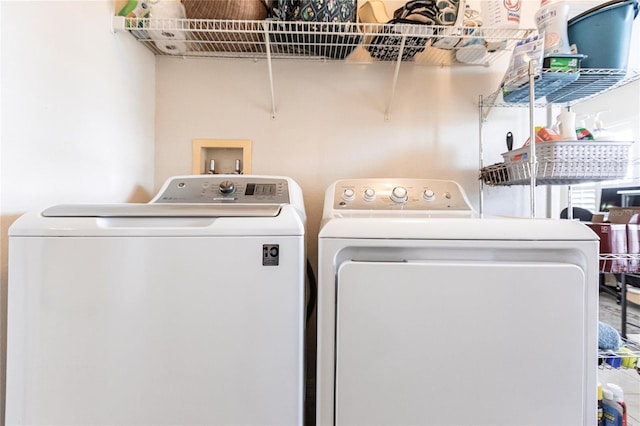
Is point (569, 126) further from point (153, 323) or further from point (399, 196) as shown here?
point (153, 323)

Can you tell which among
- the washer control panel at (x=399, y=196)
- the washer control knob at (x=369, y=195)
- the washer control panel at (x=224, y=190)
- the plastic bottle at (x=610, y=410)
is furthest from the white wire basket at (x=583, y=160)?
the washer control panel at (x=224, y=190)

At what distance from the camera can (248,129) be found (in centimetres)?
152

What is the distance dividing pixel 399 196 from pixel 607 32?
38.4 inches

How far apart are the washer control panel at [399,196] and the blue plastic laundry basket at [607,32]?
0.70 meters

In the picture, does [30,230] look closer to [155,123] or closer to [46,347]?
[46,347]

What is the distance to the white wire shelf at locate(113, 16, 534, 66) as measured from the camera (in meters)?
1.21

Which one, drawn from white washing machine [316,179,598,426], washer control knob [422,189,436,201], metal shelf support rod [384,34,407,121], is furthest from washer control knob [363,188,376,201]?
metal shelf support rod [384,34,407,121]

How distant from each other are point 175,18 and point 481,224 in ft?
4.33

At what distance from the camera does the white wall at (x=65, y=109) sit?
2.66 feet

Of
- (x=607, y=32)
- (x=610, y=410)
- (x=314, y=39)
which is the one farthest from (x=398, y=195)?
(x=610, y=410)

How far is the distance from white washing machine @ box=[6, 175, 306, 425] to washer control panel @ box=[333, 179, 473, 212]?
457 mm

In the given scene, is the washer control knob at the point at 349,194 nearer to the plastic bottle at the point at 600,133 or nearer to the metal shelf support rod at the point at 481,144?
the metal shelf support rod at the point at 481,144

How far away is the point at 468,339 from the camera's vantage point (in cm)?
77

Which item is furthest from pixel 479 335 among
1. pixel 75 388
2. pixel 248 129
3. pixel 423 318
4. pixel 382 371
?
pixel 248 129
